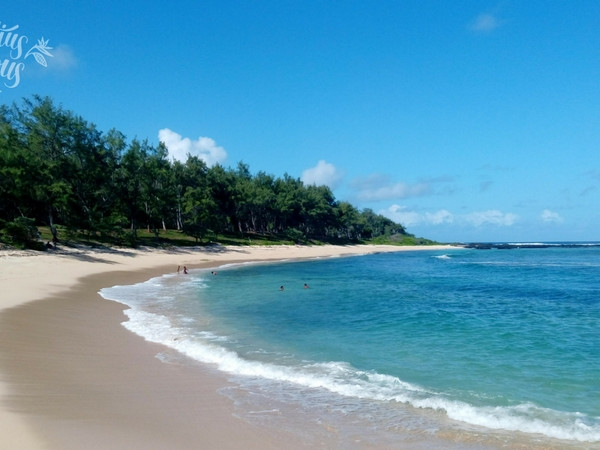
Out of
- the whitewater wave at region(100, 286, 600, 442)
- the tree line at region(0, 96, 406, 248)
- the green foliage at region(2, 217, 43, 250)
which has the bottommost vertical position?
the whitewater wave at region(100, 286, 600, 442)

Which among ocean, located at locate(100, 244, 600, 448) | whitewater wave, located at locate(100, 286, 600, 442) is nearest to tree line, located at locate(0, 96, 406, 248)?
ocean, located at locate(100, 244, 600, 448)

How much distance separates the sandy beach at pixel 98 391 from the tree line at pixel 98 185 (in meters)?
28.8

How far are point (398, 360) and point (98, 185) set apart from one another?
2162 inches

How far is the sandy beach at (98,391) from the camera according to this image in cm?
718

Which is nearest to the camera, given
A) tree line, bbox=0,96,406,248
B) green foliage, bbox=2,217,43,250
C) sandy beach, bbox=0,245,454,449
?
sandy beach, bbox=0,245,454,449

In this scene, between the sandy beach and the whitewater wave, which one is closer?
the sandy beach

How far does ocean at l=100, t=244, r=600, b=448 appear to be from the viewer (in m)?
8.46

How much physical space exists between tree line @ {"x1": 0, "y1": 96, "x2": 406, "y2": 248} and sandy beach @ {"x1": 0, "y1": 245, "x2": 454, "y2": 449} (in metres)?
28.8

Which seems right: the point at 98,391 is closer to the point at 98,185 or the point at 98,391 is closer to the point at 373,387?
the point at 373,387

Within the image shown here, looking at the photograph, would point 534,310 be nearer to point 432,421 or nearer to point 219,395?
point 432,421

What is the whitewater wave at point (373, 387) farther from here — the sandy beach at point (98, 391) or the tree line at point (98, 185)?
the tree line at point (98, 185)

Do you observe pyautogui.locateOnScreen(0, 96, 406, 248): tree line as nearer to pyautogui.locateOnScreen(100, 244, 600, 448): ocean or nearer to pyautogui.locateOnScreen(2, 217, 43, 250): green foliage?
pyautogui.locateOnScreen(2, 217, 43, 250): green foliage

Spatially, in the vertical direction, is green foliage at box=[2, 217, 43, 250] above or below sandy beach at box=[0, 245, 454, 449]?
above

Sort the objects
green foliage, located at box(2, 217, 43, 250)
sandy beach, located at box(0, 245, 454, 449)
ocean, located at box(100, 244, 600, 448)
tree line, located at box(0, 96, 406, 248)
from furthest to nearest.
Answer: tree line, located at box(0, 96, 406, 248), green foliage, located at box(2, 217, 43, 250), ocean, located at box(100, 244, 600, 448), sandy beach, located at box(0, 245, 454, 449)
